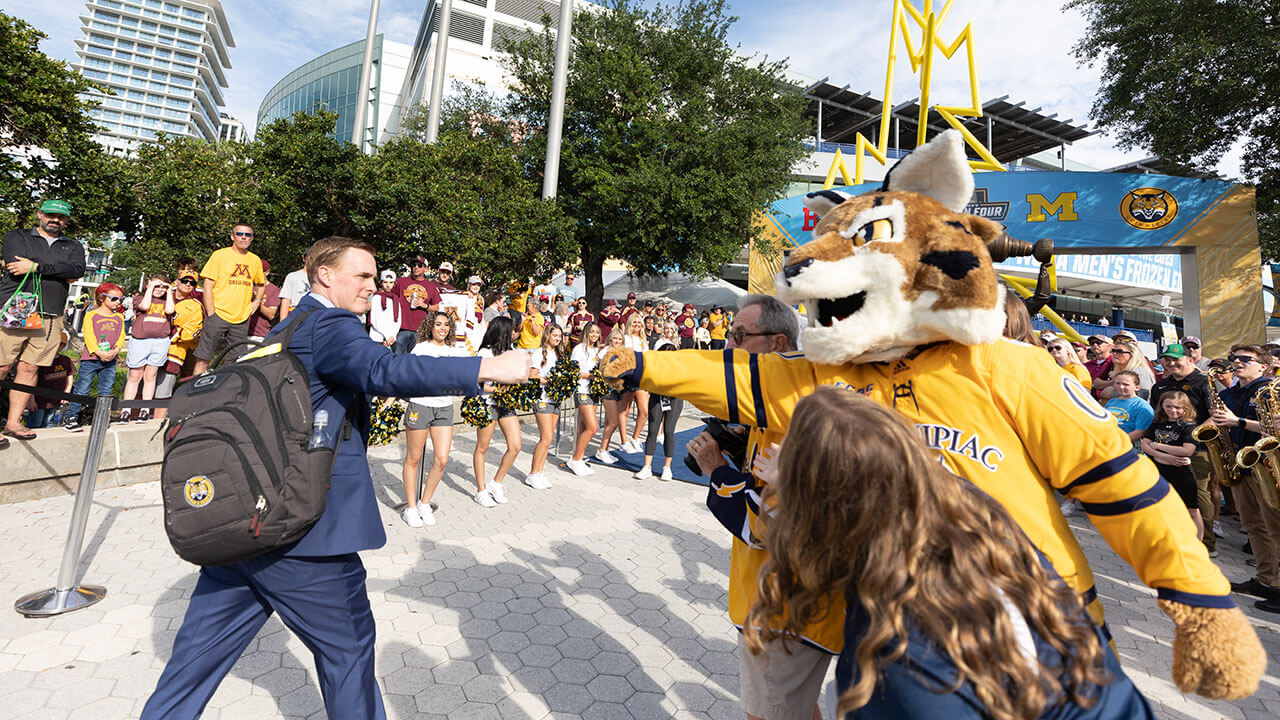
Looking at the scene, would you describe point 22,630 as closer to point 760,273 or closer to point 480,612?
point 480,612

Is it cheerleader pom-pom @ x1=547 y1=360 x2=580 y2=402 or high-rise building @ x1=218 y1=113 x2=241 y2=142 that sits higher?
high-rise building @ x1=218 y1=113 x2=241 y2=142

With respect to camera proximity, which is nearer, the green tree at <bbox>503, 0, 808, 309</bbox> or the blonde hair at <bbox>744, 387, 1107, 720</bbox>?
the blonde hair at <bbox>744, 387, 1107, 720</bbox>

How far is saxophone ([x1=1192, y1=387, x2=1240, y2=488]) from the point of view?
221 inches

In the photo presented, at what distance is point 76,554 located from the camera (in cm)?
361

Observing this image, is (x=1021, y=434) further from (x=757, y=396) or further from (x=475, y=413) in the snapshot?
(x=475, y=413)

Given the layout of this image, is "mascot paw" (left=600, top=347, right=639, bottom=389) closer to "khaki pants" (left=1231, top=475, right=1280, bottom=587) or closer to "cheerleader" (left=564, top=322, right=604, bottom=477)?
"cheerleader" (left=564, top=322, right=604, bottom=477)

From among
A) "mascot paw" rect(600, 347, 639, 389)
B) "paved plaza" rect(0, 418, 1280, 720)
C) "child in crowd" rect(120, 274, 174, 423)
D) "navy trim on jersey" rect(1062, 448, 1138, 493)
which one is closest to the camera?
"navy trim on jersey" rect(1062, 448, 1138, 493)

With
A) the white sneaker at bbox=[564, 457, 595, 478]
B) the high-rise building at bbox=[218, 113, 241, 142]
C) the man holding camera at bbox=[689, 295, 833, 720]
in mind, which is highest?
the high-rise building at bbox=[218, 113, 241, 142]

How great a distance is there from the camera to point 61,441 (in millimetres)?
5324

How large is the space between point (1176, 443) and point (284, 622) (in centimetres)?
706

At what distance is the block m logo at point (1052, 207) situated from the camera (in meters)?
17.4

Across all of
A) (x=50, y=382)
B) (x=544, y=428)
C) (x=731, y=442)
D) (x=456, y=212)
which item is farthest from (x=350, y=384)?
(x=456, y=212)

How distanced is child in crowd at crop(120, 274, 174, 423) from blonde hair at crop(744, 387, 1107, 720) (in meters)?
7.95

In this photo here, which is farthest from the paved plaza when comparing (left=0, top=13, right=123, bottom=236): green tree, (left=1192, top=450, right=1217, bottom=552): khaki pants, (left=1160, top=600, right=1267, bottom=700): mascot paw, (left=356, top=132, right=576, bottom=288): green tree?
(left=356, top=132, right=576, bottom=288): green tree
